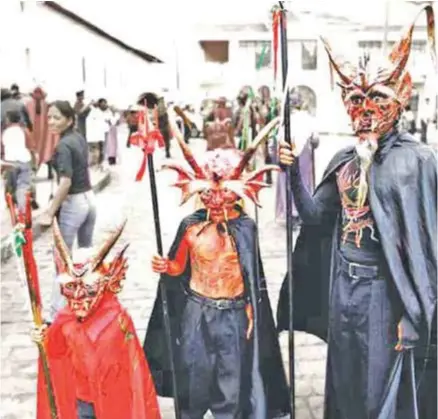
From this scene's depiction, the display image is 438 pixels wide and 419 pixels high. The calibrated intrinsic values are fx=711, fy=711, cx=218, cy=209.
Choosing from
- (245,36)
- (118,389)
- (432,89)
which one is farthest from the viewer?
(245,36)

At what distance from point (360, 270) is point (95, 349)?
44.5 inches

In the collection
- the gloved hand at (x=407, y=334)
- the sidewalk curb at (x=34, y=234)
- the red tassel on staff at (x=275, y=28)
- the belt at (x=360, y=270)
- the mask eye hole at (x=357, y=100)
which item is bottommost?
the sidewalk curb at (x=34, y=234)

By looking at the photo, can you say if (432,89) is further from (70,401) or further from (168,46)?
(70,401)

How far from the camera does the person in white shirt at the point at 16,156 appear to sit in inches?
270

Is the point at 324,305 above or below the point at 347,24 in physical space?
below

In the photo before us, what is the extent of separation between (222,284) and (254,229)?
28cm

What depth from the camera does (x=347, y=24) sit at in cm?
369

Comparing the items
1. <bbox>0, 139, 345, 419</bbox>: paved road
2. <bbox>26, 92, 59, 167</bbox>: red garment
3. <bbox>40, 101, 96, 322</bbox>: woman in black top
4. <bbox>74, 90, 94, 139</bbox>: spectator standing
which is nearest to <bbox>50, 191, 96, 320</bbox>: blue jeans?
<bbox>40, 101, 96, 322</bbox>: woman in black top

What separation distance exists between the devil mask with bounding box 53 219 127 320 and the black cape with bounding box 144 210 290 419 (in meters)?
0.32

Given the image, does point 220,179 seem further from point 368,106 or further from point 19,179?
point 19,179

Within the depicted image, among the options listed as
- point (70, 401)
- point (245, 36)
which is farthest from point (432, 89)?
point (245, 36)

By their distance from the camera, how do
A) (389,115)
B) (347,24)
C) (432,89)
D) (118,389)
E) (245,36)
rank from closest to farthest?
(389,115)
(118,389)
(432,89)
(347,24)
(245,36)

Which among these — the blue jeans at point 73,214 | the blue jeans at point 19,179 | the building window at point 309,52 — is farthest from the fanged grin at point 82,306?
the blue jeans at point 19,179

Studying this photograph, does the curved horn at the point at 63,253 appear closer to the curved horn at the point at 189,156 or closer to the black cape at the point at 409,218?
the curved horn at the point at 189,156
